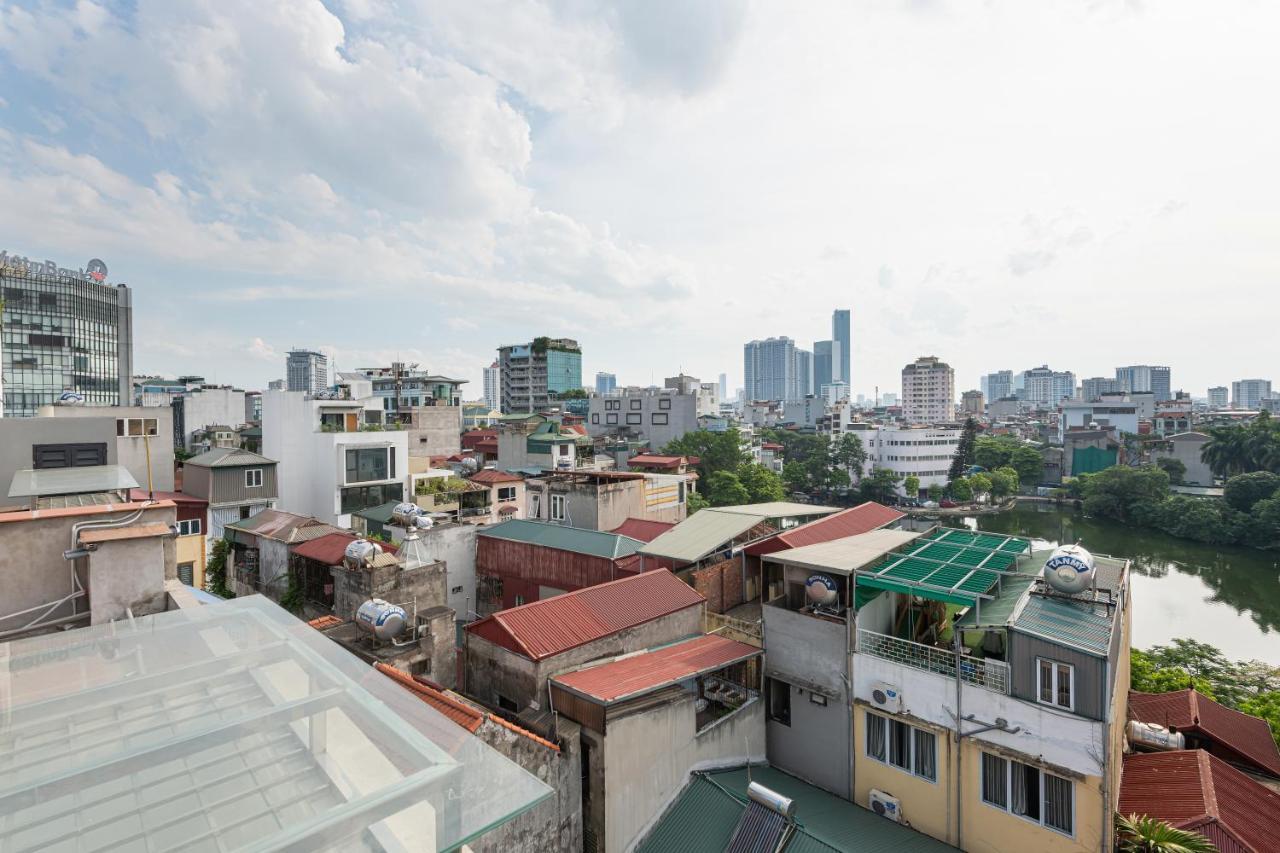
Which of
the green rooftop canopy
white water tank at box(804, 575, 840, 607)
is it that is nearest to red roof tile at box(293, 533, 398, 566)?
white water tank at box(804, 575, 840, 607)

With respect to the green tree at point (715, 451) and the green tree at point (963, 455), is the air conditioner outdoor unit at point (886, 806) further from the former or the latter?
the green tree at point (963, 455)

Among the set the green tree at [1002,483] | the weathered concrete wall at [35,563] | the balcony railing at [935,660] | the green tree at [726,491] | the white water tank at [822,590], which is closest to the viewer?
the weathered concrete wall at [35,563]

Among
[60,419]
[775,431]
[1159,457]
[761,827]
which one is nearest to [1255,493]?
[1159,457]

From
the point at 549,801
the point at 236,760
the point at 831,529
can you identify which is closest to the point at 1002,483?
the point at 831,529

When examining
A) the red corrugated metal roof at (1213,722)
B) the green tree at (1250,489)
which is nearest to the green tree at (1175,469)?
the green tree at (1250,489)

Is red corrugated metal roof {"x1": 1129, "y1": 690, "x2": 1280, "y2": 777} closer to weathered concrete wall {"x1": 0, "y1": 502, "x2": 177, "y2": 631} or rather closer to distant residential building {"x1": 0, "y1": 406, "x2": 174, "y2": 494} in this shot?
weathered concrete wall {"x1": 0, "y1": 502, "x2": 177, "y2": 631}

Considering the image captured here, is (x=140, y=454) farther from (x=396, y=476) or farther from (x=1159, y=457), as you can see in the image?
(x=1159, y=457)

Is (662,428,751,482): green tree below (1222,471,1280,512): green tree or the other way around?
the other way around
